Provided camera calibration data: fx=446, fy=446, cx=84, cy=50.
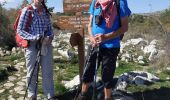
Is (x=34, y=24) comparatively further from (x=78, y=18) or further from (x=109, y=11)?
(x=78, y=18)

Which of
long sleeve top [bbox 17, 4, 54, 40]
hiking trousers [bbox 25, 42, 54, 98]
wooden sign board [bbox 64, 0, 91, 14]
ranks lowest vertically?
hiking trousers [bbox 25, 42, 54, 98]

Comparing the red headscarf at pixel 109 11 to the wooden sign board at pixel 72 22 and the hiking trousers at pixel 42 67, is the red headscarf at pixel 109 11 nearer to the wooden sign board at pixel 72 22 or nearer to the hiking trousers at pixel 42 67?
the hiking trousers at pixel 42 67

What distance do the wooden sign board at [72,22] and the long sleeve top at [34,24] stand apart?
4.54 feet

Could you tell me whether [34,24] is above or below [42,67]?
above

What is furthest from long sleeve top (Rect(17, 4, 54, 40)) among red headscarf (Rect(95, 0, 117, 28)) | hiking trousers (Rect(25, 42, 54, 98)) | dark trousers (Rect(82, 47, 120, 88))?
red headscarf (Rect(95, 0, 117, 28))

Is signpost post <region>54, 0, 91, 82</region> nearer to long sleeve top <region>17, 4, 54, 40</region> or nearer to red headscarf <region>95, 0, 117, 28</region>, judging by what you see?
long sleeve top <region>17, 4, 54, 40</region>

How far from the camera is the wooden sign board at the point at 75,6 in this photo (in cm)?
900

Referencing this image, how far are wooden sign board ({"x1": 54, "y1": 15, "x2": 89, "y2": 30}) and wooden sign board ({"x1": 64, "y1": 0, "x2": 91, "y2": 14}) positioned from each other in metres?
0.14

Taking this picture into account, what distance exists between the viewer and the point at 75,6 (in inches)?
356

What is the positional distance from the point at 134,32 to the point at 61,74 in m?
14.2

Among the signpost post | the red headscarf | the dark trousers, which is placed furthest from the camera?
the signpost post

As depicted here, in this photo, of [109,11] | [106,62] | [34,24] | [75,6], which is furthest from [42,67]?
[75,6]

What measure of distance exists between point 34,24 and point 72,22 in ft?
5.50

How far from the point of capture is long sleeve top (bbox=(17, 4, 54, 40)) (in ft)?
24.4
